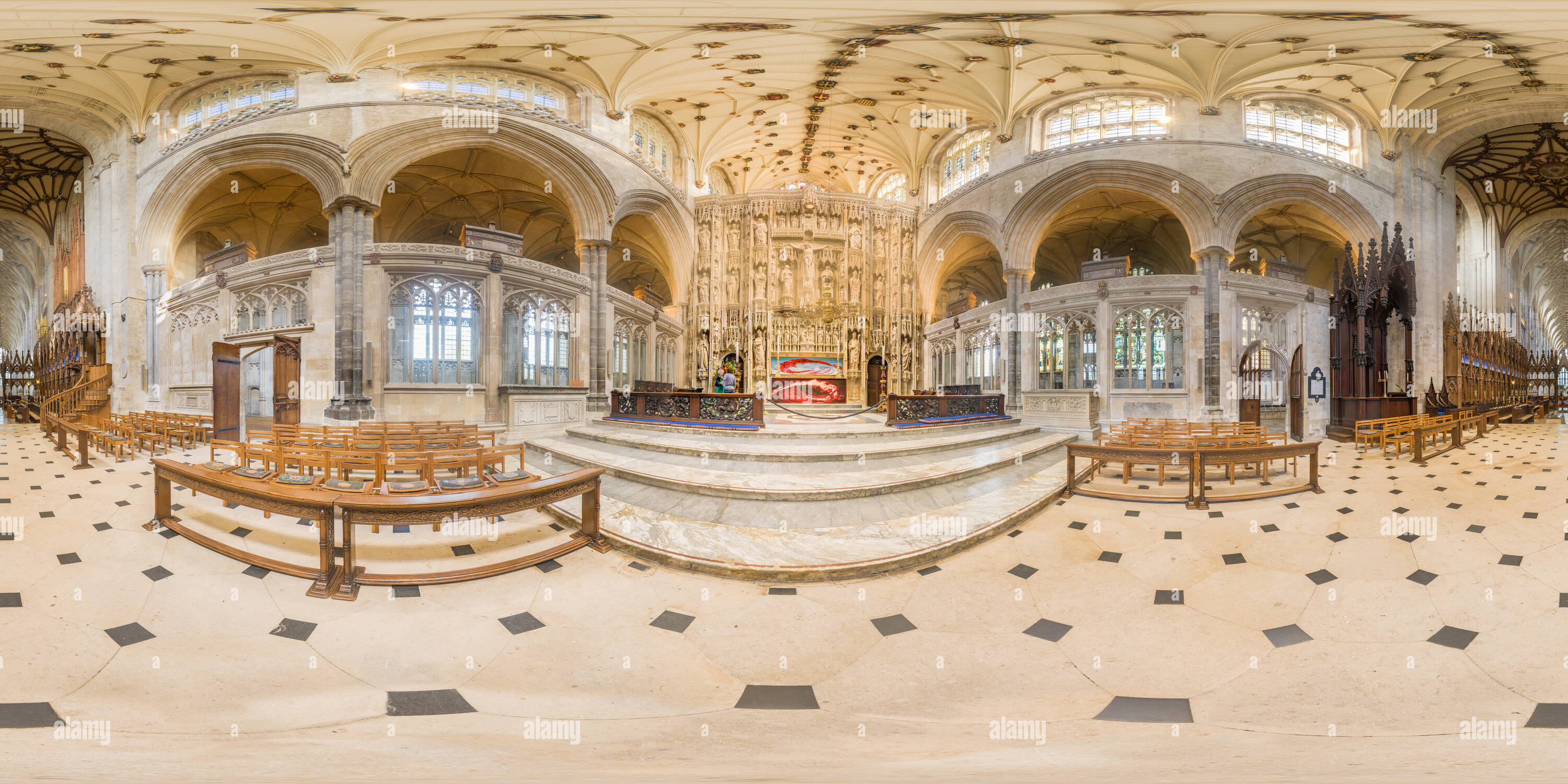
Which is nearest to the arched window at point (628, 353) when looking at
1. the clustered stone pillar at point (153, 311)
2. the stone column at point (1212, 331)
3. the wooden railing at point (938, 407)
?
the wooden railing at point (938, 407)

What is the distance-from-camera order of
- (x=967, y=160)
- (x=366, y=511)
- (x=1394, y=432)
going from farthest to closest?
(x=967, y=160), (x=1394, y=432), (x=366, y=511)

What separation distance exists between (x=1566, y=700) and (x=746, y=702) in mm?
3915

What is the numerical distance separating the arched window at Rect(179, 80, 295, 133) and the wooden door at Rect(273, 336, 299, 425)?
6.09 m

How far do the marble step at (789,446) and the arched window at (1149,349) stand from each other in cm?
588

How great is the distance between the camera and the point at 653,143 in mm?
18031

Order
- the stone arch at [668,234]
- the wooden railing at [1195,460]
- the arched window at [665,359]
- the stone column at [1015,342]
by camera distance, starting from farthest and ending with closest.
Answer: the arched window at [665,359]
the stone arch at [668,234]
the stone column at [1015,342]
the wooden railing at [1195,460]

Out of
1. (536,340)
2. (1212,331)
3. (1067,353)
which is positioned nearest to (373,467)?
(536,340)

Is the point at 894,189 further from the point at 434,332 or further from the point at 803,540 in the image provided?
the point at 803,540

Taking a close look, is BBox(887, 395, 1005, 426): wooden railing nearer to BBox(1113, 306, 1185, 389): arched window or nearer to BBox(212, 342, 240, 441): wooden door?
BBox(1113, 306, 1185, 389): arched window

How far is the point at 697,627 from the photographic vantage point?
140 inches

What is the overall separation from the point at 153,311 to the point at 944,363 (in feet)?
72.0

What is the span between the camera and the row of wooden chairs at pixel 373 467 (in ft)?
18.8

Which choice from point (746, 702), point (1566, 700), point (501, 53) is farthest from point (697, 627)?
point (501, 53)

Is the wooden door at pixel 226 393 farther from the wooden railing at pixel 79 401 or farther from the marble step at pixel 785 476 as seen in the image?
the marble step at pixel 785 476
